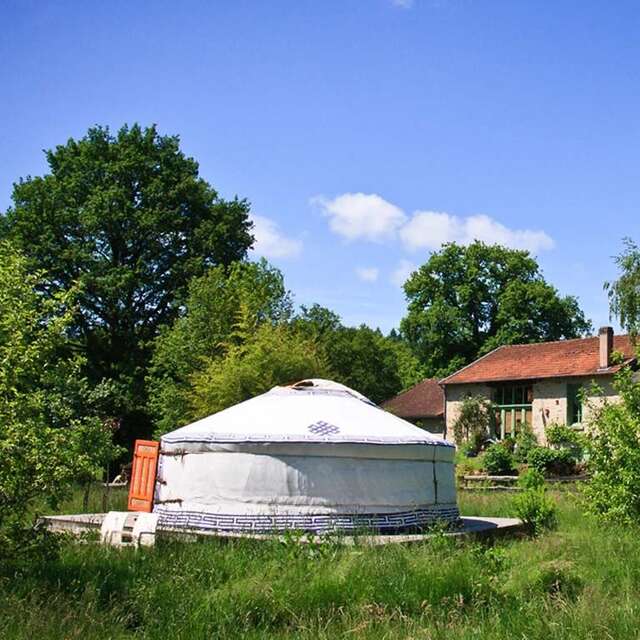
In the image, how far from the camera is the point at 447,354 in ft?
132

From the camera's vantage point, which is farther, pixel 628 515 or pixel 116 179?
pixel 116 179

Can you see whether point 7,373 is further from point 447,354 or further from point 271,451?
point 447,354

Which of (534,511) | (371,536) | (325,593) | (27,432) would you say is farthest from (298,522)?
(27,432)

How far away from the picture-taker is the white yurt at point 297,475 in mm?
9773

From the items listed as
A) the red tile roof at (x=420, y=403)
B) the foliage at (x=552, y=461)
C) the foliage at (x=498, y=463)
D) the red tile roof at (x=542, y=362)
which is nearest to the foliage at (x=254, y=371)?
the foliage at (x=498, y=463)

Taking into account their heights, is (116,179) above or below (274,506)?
above

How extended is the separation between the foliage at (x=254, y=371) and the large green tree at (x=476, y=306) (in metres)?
20.5

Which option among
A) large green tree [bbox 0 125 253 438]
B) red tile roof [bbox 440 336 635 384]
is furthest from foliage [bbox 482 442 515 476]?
large green tree [bbox 0 125 253 438]

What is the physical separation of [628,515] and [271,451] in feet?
12.7

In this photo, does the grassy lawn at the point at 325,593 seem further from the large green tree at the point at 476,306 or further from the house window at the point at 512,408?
the large green tree at the point at 476,306

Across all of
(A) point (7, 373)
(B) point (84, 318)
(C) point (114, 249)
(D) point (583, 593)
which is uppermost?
(C) point (114, 249)

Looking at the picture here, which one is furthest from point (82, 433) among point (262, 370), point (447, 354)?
point (447, 354)

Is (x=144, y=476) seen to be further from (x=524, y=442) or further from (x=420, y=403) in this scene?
(x=420, y=403)

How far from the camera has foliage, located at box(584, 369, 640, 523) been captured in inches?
357
